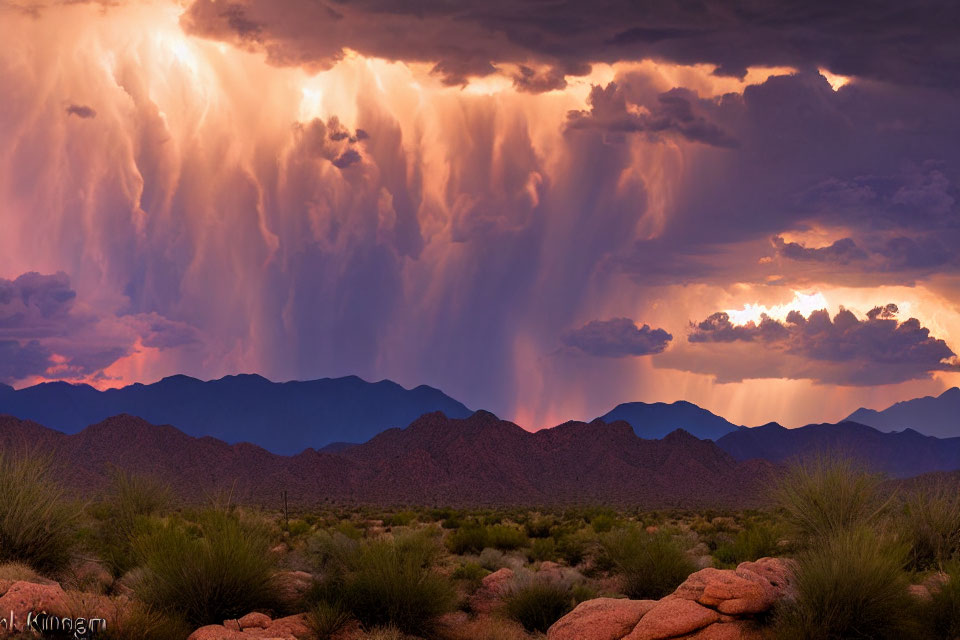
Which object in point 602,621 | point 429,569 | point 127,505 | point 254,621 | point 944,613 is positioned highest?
point 127,505

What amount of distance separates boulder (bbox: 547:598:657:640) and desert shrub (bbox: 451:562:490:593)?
6.81 meters

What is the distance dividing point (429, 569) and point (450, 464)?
106m

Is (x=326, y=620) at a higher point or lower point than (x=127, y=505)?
lower

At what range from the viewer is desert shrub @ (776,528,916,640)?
1520 cm

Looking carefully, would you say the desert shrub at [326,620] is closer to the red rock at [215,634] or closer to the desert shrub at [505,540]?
the red rock at [215,634]

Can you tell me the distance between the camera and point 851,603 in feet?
50.2

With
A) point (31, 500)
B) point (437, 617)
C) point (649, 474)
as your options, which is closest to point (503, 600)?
point (437, 617)

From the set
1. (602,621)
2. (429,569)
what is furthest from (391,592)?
(602,621)

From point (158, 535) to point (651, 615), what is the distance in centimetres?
1078

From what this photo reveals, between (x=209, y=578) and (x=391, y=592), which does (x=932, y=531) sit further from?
(x=209, y=578)

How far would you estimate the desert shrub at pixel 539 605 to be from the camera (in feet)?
65.8

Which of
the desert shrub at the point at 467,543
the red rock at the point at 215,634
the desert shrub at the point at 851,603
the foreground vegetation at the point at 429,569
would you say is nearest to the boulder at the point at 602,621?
the foreground vegetation at the point at 429,569

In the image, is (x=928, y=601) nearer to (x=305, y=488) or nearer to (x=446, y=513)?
(x=446, y=513)

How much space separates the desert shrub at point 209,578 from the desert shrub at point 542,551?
14.0 metres
